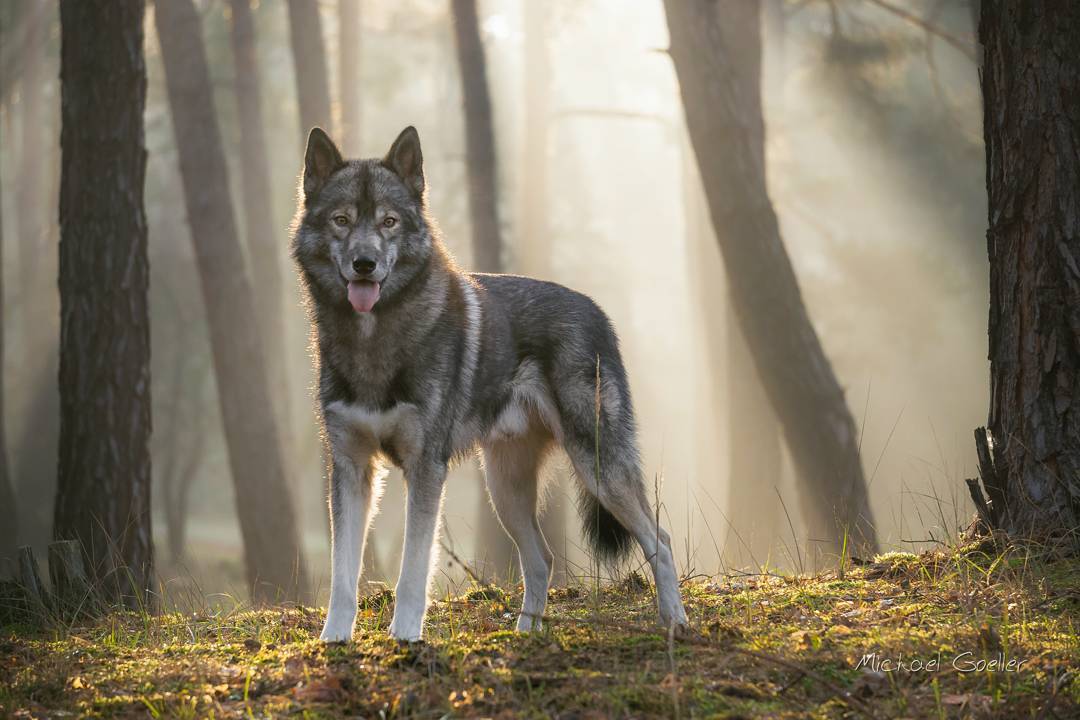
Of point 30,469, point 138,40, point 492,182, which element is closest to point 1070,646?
point 138,40

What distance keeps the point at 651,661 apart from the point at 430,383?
5.86 ft

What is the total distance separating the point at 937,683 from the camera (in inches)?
149

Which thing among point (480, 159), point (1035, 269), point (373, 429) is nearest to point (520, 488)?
point (373, 429)

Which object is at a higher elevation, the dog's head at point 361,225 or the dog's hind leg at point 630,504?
the dog's head at point 361,225

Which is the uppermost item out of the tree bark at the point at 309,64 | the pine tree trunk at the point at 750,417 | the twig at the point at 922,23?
the tree bark at the point at 309,64

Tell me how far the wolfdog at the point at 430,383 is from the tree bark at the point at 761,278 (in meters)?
4.65

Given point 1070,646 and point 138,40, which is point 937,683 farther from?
point 138,40

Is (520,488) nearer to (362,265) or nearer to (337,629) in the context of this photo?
(337,629)

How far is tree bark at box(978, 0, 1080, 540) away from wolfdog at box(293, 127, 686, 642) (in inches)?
80.8

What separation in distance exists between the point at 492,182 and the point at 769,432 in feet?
18.5

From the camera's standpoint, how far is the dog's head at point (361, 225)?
509 centimetres

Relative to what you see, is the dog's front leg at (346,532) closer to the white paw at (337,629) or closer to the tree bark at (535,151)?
the white paw at (337,629)

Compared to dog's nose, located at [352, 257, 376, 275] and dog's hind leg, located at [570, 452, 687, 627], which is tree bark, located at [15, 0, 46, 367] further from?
dog's hind leg, located at [570, 452, 687, 627]

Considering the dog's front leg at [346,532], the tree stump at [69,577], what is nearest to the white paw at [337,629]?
the dog's front leg at [346,532]
